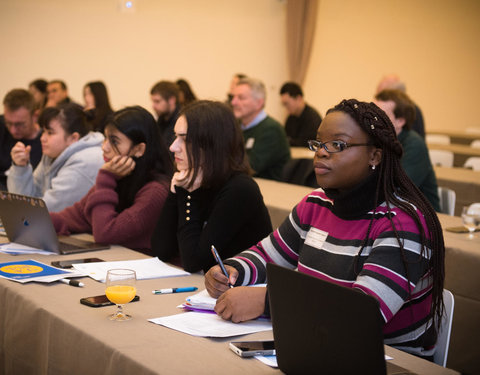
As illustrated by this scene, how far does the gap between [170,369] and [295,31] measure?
9.59 m

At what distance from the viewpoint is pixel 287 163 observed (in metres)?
4.80

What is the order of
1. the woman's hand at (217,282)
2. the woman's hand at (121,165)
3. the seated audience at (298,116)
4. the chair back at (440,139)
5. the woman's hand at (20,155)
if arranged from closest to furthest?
the woman's hand at (217,282) → the woman's hand at (121,165) → the woman's hand at (20,155) → the seated audience at (298,116) → the chair back at (440,139)

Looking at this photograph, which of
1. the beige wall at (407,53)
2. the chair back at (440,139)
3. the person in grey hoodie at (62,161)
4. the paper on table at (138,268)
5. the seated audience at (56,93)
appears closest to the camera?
the paper on table at (138,268)

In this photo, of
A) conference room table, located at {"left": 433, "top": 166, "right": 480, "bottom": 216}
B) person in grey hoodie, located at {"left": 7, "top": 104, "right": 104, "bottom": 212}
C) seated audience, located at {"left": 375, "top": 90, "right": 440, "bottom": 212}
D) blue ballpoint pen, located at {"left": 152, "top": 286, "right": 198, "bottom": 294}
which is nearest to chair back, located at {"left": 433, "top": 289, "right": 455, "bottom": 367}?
blue ballpoint pen, located at {"left": 152, "top": 286, "right": 198, "bottom": 294}

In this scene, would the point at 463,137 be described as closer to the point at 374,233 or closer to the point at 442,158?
the point at 442,158

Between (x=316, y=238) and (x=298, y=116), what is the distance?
20.2 feet

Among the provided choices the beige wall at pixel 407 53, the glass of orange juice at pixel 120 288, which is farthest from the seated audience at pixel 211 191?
the beige wall at pixel 407 53

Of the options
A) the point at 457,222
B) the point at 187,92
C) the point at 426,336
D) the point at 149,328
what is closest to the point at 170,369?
the point at 149,328

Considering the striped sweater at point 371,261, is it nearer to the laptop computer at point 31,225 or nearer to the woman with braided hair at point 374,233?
the woman with braided hair at point 374,233

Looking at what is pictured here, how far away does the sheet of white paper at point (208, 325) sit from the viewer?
1559 millimetres

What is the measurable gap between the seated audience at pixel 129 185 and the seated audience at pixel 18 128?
1685 mm

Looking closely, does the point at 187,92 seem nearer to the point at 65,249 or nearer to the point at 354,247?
the point at 65,249

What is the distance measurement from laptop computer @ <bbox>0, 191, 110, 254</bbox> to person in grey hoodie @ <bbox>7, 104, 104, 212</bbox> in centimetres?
59

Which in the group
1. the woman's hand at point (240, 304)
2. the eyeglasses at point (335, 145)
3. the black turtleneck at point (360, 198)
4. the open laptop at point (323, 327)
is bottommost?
the woman's hand at point (240, 304)
